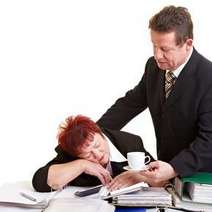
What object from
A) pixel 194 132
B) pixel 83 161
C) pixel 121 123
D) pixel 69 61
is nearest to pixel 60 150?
pixel 83 161

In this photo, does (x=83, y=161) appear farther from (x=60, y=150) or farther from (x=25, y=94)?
(x=25, y=94)

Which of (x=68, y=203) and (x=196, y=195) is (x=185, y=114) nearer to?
(x=196, y=195)

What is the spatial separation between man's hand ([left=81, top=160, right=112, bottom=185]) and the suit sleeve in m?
0.32

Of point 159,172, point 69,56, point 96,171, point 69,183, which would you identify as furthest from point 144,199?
point 69,56

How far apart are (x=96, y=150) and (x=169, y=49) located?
1.83 ft

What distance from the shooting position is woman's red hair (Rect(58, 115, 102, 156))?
1891 millimetres

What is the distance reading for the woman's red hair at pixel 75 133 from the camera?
1.89 m

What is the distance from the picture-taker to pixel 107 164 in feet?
6.52

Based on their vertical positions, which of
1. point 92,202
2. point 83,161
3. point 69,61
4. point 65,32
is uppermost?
point 65,32

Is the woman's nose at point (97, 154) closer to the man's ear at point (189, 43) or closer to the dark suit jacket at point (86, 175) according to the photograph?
the dark suit jacket at point (86, 175)

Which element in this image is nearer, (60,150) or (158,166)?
(158,166)

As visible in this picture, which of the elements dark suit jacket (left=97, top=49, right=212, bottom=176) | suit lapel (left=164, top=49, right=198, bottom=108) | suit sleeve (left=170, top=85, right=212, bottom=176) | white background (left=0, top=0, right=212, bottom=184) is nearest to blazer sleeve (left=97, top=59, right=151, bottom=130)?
dark suit jacket (left=97, top=49, right=212, bottom=176)

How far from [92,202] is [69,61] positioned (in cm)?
199

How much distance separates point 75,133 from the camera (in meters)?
1.89
